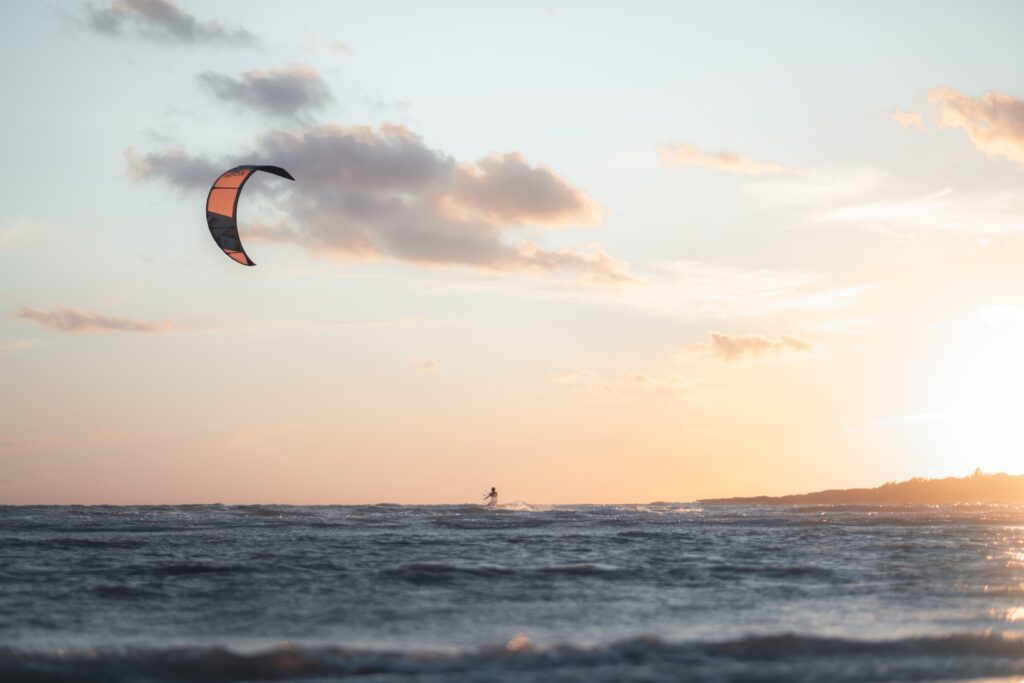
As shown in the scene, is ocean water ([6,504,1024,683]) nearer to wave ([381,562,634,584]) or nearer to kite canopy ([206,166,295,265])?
wave ([381,562,634,584])

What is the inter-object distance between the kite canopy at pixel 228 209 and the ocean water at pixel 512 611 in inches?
282

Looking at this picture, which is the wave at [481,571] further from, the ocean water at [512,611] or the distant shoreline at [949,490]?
the distant shoreline at [949,490]

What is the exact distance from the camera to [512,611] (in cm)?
1209

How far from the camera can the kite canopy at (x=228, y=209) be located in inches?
933

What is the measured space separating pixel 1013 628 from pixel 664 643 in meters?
4.11

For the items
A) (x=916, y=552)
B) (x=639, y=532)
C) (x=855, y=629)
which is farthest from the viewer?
(x=639, y=532)

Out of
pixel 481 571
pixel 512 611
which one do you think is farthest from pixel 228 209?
pixel 512 611

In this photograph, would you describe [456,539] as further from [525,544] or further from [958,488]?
[958,488]

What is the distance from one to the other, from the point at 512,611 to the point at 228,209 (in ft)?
52.1

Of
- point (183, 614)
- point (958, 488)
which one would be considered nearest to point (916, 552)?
point (183, 614)

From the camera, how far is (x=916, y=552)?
1938 centimetres

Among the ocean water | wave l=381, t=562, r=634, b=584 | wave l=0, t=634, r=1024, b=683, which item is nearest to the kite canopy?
the ocean water

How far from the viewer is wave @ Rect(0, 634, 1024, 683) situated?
837 centimetres

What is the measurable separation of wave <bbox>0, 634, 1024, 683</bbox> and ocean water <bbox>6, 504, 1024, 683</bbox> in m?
0.03
